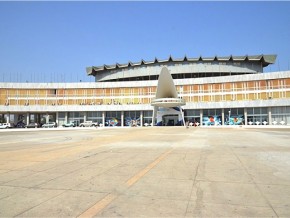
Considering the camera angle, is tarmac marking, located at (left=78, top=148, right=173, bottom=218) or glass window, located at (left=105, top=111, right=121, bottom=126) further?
glass window, located at (left=105, top=111, right=121, bottom=126)

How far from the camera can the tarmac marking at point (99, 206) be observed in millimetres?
3912

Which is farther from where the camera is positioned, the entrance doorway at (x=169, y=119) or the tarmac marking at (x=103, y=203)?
the entrance doorway at (x=169, y=119)

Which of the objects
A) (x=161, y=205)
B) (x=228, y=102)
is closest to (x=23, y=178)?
(x=161, y=205)

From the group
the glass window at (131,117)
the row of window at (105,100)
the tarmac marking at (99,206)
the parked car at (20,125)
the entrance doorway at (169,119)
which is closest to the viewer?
the tarmac marking at (99,206)

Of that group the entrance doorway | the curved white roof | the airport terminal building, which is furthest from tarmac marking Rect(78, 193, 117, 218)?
the entrance doorway

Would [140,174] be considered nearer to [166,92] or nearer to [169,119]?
[166,92]

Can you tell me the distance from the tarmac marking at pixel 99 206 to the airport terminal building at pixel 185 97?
2158 inches

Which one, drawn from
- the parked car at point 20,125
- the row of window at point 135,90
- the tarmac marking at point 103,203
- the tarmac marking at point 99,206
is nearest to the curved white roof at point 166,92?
the row of window at point 135,90

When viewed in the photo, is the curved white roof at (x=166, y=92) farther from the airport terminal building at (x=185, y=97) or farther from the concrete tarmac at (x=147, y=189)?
the concrete tarmac at (x=147, y=189)

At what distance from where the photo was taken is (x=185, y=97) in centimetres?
6212

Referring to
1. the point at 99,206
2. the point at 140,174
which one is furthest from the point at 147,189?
the point at 140,174

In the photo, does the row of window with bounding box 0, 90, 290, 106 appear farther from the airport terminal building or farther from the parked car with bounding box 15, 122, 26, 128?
the parked car with bounding box 15, 122, 26, 128

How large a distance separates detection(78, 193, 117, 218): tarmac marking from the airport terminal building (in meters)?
54.8

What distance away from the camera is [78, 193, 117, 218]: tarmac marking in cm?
391
